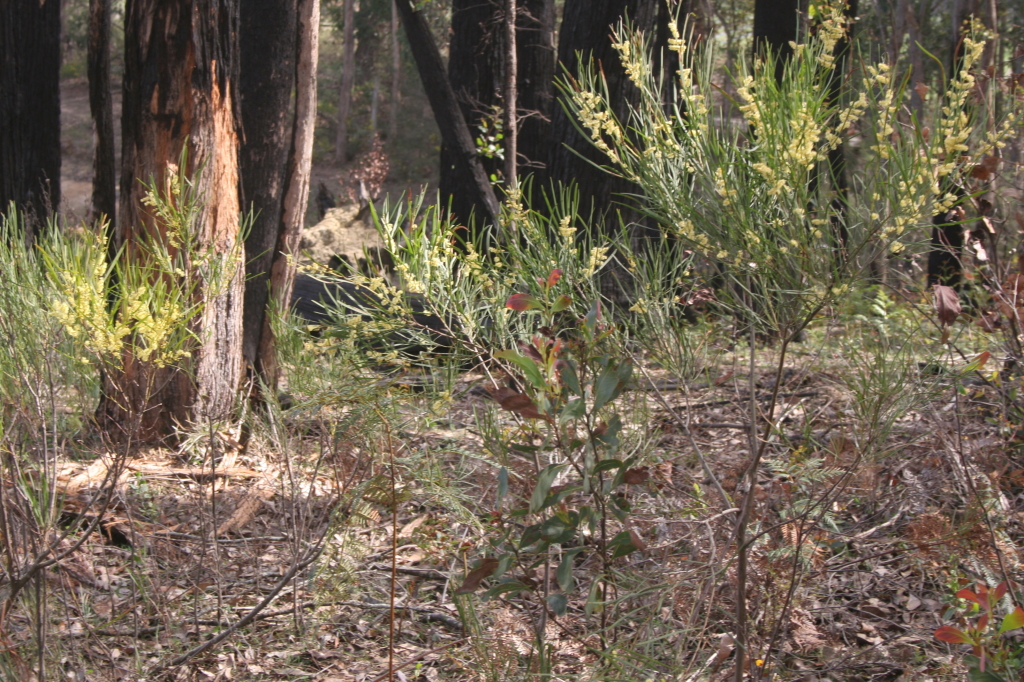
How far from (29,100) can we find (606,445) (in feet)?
18.9

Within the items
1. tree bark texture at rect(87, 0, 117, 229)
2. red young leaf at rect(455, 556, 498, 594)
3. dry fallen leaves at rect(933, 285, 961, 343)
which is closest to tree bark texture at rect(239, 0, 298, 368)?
tree bark texture at rect(87, 0, 117, 229)

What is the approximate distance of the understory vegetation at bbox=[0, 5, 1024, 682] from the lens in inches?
63.2

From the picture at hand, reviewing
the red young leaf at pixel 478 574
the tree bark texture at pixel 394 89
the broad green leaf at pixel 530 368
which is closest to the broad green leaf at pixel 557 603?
the red young leaf at pixel 478 574

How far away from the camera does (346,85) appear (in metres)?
23.7

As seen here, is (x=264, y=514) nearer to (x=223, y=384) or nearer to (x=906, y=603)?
(x=223, y=384)

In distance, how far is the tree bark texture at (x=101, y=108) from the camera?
12.1 ft

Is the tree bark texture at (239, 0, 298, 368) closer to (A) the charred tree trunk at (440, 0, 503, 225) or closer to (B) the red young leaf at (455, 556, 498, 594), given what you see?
(A) the charred tree trunk at (440, 0, 503, 225)

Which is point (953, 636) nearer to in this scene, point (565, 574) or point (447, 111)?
point (565, 574)

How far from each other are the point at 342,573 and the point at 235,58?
2.47 metres

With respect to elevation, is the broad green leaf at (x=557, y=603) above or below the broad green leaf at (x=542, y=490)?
below

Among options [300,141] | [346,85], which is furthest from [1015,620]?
[346,85]

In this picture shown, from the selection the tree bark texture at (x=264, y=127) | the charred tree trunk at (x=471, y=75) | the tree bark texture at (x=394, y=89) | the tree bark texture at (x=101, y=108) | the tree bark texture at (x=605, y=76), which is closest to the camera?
the tree bark texture at (x=101, y=108)

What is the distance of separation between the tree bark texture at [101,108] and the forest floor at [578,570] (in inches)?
55.5

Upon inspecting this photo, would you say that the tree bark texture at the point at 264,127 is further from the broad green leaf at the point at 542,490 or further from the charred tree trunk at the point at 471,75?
the broad green leaf at the point at 542,490
